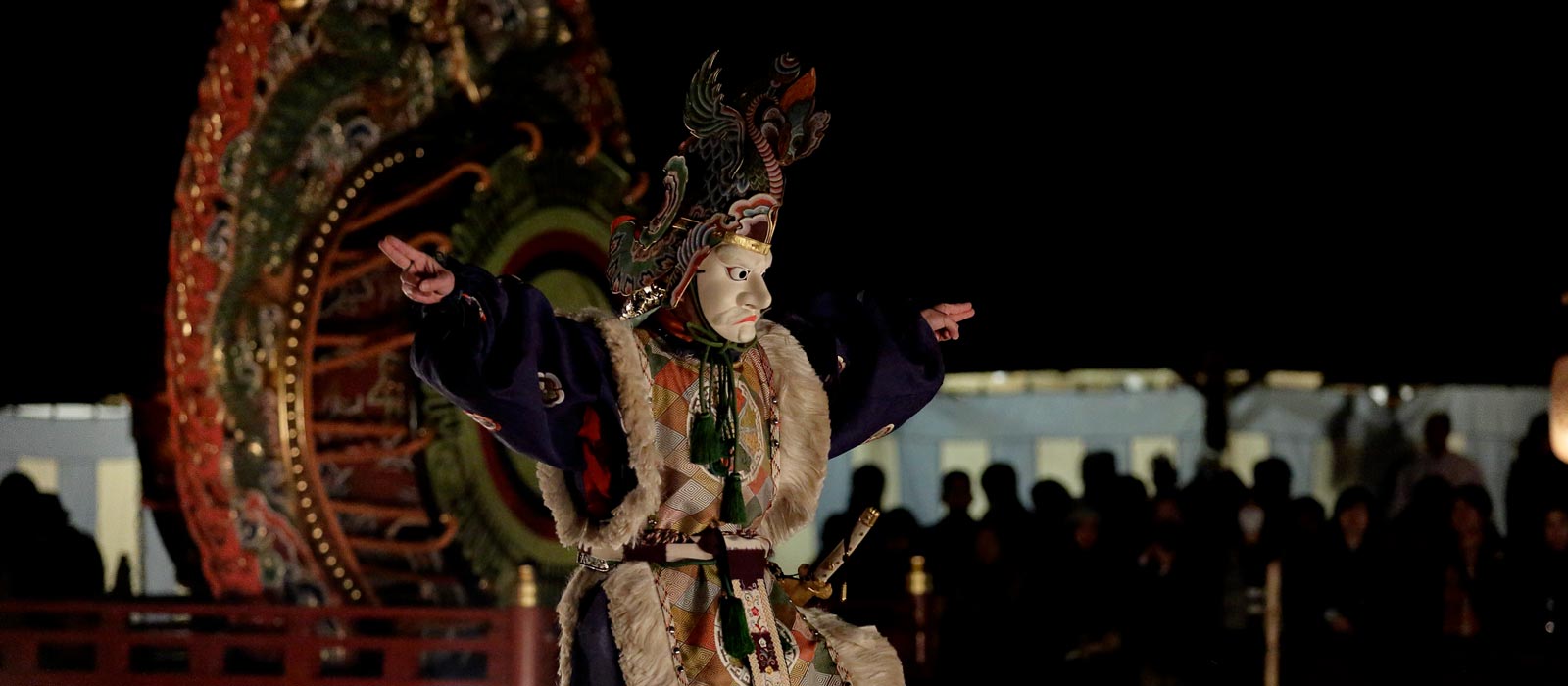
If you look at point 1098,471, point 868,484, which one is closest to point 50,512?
point 868,484

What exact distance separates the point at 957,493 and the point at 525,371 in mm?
3872

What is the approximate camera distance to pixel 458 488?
463 centimetres

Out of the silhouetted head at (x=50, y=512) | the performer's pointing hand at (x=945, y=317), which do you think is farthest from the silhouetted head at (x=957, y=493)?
the performer's pointing hand at (x=945, y=317)

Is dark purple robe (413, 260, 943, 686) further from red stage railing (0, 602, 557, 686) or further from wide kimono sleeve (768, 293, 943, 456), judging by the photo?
red stage railing (0, 602, 557, 686)

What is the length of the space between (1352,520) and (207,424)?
3648 mm

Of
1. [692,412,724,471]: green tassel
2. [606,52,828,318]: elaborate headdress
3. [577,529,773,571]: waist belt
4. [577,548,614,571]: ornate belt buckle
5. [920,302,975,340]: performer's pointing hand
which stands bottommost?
[577,548,614,571]: ornate belt buckle

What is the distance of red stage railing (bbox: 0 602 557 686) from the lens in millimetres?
4387

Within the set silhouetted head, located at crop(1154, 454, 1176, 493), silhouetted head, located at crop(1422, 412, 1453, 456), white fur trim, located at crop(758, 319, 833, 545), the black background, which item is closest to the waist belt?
white fur trim, located at crop(758, 319, 833, 545)

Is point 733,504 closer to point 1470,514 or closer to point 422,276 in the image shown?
point 422,276

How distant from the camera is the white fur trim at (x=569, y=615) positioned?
2.98 m

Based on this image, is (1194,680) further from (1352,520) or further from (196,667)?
(196,667)

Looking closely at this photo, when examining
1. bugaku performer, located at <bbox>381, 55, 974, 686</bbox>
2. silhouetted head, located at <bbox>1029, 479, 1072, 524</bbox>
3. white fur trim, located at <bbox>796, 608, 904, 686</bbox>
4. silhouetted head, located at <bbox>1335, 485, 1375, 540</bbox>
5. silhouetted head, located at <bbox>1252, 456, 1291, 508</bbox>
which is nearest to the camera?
bugaku performer, located at <bbox>381, 55, 974, 686</bbox>

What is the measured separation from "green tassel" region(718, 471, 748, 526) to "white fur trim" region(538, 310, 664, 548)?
4.0 inches

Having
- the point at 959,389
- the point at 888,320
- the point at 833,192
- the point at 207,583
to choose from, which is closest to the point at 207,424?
the point at 207,583
